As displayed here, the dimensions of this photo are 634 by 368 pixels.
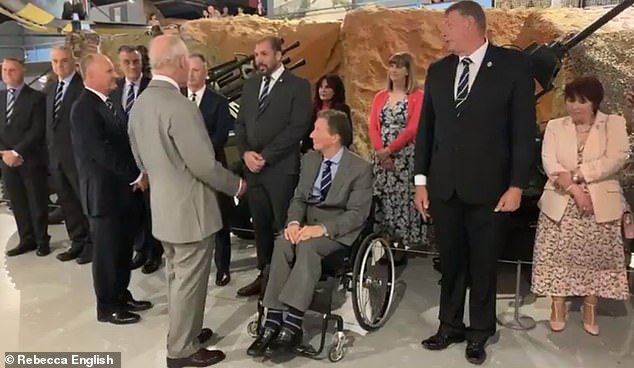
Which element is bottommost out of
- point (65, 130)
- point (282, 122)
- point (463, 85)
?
point (65, 130)

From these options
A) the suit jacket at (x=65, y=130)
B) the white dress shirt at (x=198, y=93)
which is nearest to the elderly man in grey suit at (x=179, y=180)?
the white dress shirt at (x=198, y=93)

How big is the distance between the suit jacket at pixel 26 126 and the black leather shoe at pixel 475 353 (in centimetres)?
341

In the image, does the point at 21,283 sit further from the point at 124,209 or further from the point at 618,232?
the point at 618,232

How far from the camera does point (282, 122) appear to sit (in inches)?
131

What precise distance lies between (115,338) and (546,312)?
2.36 m

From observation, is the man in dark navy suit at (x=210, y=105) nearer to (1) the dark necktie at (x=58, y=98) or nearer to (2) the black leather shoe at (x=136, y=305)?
(2) the black leather shoe at (x=136, y=305)

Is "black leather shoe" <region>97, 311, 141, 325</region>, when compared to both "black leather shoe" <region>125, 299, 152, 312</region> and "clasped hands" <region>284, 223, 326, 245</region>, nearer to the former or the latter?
"black leather shoe" <region>125, 299, 152, 312</region>

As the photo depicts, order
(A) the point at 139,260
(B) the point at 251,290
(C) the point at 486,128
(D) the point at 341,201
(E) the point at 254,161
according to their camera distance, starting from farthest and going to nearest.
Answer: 1. (A) the point at 139,260
2. (B) the point at 251,290
3. (E) the point at 254,161
4. (D) the point at 341,201
5. (C) the point at 486,128

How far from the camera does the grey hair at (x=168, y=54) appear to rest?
8.07ft

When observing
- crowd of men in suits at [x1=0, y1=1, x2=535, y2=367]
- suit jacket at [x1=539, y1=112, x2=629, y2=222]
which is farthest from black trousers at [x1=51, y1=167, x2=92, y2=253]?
suit jacket at [x1=539, y1=112, x2=629, y2=222]

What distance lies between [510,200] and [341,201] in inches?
31.9

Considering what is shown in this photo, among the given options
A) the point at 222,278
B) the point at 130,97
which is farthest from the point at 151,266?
the point at 130,97

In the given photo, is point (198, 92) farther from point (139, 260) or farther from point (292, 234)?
point (139, 260)

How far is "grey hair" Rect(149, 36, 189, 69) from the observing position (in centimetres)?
246
